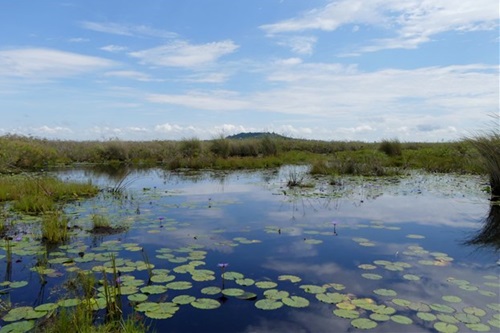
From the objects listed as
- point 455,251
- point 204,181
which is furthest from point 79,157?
point 455,251

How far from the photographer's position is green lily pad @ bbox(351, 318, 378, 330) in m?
2.96

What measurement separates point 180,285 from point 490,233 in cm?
501

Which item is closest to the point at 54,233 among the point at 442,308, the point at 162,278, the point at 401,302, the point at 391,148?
the point at 162,278

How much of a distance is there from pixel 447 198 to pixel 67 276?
839 cm

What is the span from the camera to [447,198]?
360 inches

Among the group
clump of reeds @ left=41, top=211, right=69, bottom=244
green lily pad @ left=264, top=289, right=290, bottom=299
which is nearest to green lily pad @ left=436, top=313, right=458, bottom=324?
green lily pad @ left=264, top=289, right=290, bottom=299

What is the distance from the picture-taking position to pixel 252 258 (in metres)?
4.67

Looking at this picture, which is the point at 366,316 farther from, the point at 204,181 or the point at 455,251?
the point at 204,181

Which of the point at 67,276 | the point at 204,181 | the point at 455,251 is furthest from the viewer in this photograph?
the point at 204,181

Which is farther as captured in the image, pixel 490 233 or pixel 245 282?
pixel 490 233

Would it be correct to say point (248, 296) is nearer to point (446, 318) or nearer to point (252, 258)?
point (252, 258)

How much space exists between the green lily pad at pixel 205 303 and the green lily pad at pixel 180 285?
1.04 feet

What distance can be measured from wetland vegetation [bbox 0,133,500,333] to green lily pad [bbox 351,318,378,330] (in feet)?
0.04

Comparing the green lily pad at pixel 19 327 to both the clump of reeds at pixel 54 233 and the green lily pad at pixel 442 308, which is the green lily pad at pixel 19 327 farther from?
the green lily pad at pixel 442 308
